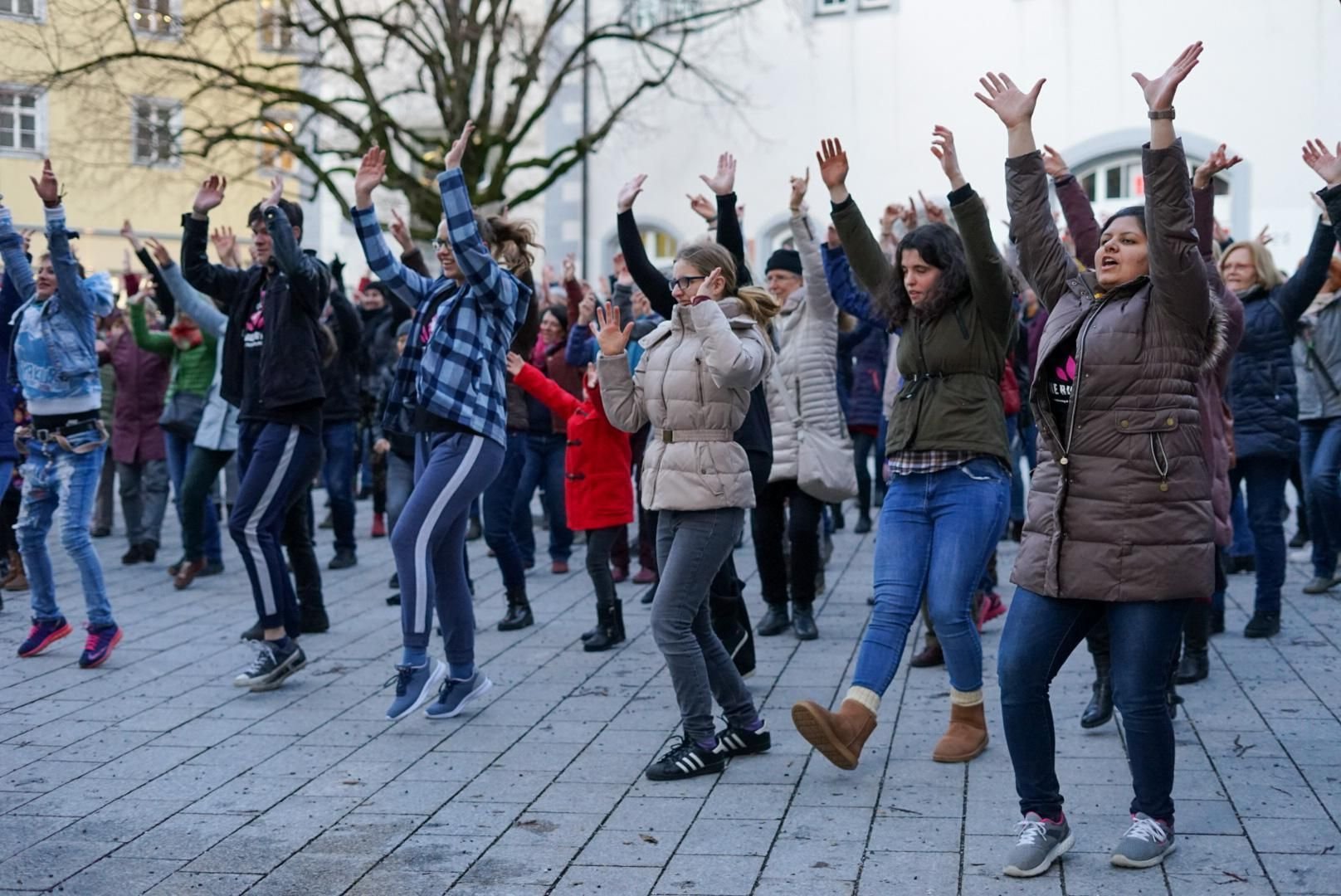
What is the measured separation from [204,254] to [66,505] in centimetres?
139

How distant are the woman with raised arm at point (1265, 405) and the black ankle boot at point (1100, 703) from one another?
218 cm

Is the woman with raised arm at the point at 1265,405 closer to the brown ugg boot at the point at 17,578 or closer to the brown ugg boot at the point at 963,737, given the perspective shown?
the brown ugg boot at the point at 963,737

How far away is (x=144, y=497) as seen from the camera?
12.7 meters

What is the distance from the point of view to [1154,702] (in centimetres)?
474

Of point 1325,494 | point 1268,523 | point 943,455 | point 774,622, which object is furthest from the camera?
point 1325,494

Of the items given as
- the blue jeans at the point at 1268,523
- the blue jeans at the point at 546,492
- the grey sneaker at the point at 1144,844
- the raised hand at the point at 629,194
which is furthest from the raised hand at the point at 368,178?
the blue jeans at the point at 1268,523

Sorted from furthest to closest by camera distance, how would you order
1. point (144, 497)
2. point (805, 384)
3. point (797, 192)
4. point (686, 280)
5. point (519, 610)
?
point (144, 497) < point (519, 610) < point (805, 384) < point (797, 192) < point (686, 280)

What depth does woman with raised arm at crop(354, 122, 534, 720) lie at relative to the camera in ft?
22.3

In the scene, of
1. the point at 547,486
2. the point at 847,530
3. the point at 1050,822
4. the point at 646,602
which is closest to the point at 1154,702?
the point at 1050,822

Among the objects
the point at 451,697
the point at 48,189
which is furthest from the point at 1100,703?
the point at 48,189

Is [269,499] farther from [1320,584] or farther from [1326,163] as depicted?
[1320,584]

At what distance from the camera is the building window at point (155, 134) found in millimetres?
24894

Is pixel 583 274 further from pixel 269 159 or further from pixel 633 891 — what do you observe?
pixel 633 891

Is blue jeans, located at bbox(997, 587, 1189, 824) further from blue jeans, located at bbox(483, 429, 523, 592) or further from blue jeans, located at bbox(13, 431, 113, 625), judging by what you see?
blue jeans, located at bbox(13, 431, 113, 625)
